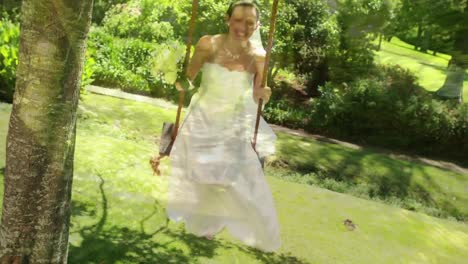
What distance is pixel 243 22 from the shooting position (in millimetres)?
3512

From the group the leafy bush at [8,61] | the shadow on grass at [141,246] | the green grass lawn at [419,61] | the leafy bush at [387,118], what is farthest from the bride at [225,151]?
the green grass lawn at [419,61]

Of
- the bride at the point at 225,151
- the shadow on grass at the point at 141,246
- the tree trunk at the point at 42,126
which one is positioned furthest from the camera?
the shadow on grass at the point at 141,246

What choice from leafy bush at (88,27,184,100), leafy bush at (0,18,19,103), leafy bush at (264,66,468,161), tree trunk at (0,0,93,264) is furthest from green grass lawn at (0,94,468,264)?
leafy bush at (264,66,468,161)

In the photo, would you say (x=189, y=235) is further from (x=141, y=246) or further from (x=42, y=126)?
(x=42, y=126)

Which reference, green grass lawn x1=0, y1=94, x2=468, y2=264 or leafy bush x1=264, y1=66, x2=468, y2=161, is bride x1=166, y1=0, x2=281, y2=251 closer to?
green grass lawn x1=0, y1=94, x2=468, y2=264

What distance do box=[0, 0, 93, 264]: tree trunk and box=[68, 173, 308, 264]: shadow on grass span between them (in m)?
1.88

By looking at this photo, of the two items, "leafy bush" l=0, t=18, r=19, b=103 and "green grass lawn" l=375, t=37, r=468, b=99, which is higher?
"green grass lawn" l=375, t=37, r=468, b=99

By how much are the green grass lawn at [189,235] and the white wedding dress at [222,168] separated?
1.15 metres

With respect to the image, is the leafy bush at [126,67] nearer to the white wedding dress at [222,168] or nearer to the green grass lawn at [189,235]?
the green grass lawn at [189,235]

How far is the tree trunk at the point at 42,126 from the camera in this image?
2.27 meters

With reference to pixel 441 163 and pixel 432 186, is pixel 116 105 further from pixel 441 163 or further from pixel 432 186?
pixel 441 163

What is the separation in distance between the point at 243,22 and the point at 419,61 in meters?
19.4

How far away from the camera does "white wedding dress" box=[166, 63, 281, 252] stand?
11.9ft

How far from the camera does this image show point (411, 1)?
13.2m
